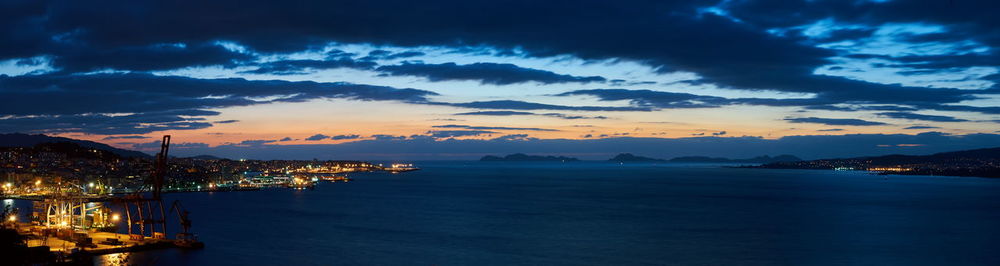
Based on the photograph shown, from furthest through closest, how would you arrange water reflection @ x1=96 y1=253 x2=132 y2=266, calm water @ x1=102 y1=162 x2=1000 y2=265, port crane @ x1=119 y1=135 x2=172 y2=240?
port crane @ x1=119 y1=135 x2=172 y2=240 < calm water @ x1=102 y1=162 x2=1000 y2=265 < water reflection @ x1=96 y1=253 x2=132 y2=266

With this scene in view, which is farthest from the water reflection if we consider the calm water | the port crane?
the port crane

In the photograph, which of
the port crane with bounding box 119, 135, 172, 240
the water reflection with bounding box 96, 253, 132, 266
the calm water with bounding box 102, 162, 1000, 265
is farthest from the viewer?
the port crane with bounding box 119, 135, 172, 240

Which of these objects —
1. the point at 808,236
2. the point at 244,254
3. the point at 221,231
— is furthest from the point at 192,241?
the point at 808,236

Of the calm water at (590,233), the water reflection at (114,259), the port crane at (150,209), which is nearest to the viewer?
the water reflection at (114,259)

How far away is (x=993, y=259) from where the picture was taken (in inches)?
1495

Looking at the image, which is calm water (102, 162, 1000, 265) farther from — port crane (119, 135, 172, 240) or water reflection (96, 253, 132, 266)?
port crane (119, 135, 172, 240)

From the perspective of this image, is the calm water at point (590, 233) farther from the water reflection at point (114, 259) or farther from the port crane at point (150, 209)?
the port crane at point (150, 209)

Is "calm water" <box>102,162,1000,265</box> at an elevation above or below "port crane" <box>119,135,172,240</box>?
below

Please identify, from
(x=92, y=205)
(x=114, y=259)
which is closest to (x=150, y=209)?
(x=114, y=259)

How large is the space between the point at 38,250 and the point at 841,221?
53547mm

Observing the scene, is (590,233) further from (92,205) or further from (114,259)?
(92,205)

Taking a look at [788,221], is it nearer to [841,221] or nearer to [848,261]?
[841,221]

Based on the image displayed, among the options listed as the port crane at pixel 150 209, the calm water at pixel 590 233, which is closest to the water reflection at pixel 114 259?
the calm water at pixel 590 233

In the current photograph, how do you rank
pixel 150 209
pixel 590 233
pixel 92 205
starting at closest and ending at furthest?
1. pixel 150 209
2. pixel 590 233
3. pixel 92 205
